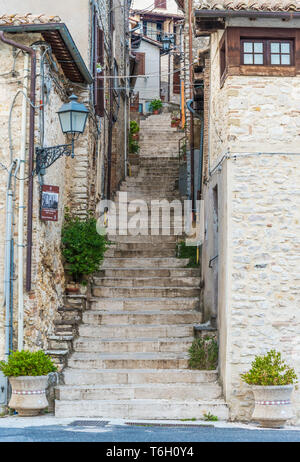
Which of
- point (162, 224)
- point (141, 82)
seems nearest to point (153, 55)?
point (141, 82)

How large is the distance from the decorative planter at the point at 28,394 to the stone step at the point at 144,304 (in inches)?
117

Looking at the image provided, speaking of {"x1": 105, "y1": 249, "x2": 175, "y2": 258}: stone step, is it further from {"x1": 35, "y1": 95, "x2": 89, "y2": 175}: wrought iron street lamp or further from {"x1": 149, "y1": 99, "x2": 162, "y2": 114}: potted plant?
{"x1": 149, "y1": 99, "x2": 162, "y2": 114}: potted plant

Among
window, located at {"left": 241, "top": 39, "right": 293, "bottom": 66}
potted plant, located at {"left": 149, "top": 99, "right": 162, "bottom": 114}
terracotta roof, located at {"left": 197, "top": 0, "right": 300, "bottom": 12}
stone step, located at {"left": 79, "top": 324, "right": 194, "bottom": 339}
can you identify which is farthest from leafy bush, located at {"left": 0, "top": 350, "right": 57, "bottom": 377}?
potted plant, located at {"left": 149, "top": 99, "right": 162, "bottom": 114}

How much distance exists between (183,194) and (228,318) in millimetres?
9403

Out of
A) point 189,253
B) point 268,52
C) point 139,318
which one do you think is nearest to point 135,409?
point 139,318

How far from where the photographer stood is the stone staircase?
1005 centimetres

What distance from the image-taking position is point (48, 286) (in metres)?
11.3

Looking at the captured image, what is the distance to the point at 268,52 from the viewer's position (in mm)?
10359

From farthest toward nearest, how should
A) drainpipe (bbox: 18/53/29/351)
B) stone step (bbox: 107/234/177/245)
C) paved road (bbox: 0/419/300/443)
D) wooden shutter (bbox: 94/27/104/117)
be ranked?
stone step (bbox: 107/234/177/245) < wooden shutter (bbox: 94/27/104/117) < drainpipe (bbox: 18/53/29/351) < paved road (bbox: 0/419/300/443)

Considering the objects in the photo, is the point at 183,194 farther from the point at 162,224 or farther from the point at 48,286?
the point at 48,286

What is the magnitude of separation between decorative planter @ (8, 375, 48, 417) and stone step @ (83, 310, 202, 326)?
8.19 feet

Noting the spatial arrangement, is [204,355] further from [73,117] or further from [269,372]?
[73,117]

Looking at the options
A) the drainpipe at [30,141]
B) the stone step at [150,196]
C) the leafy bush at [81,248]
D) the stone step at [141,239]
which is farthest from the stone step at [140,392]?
the stone step at [150,196]

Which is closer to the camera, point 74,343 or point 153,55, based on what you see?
point 74,343
